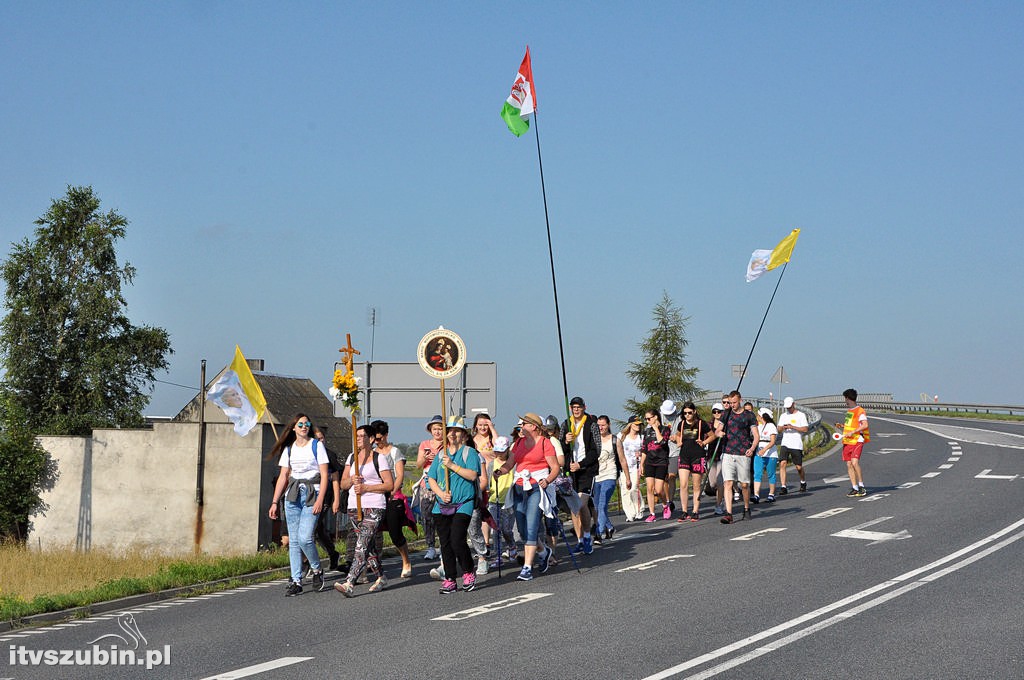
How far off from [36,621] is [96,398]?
37.9m

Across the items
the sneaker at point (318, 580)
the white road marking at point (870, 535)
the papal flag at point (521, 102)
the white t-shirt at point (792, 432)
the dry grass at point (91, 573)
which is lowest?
the dry grass at point (91, 573)

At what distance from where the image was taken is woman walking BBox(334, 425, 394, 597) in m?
11.5

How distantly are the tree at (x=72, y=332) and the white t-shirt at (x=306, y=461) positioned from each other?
36466 millimetres

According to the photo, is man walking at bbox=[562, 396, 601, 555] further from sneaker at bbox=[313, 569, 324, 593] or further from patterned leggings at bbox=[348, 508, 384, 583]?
sneaker at bbox=[313, 569, 324, 593]

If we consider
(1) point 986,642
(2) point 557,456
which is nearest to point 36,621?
(2) point 557,456

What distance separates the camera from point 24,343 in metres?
46.4

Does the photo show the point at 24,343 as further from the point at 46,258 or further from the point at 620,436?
the point at 620,436

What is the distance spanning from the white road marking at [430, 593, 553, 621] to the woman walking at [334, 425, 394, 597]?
5.62 feet

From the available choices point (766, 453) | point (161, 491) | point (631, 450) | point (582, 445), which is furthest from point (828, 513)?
point (161, 491)

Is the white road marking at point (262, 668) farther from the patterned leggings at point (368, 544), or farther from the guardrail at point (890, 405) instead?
the guardrail at point (890, 405)

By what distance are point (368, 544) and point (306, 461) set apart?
109 centimetres

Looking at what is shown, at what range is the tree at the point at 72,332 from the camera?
46.2m

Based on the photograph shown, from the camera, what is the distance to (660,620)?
356 inches

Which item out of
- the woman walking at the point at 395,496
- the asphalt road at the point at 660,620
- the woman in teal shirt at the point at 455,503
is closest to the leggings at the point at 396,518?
the woman walking at the point at 395,496
